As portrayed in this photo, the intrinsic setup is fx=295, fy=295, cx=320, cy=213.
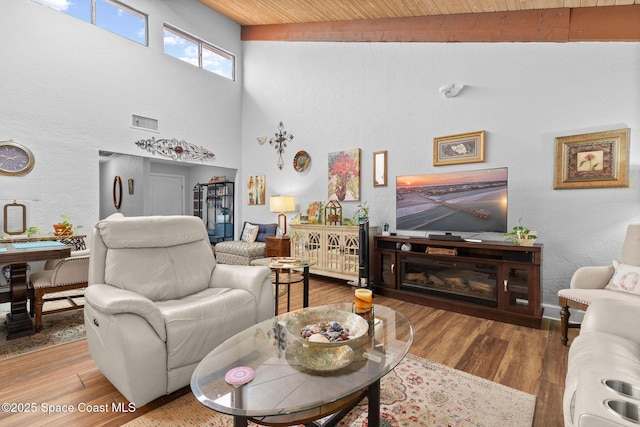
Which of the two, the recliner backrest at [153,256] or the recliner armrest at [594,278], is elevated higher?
the recliner backrest at [153,256]

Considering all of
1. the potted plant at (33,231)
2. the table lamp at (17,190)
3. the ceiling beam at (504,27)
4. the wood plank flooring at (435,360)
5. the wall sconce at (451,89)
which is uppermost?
the ceiling beam at (504,27)

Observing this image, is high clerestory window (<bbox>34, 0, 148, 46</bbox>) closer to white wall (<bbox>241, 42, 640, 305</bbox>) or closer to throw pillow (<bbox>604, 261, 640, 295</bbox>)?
white wall (<bbox>241, 42, 640, 305</bbox>)

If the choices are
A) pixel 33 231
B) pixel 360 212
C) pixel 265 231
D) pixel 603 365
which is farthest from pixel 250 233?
pixel 603 365

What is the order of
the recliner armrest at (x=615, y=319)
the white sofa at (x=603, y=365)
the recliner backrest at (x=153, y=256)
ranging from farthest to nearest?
1. the recliner backrest at (x=153, y=256)
2. the recliner armrest at (x=615, y=319)
3. the white sofa at (x=603, y=365)

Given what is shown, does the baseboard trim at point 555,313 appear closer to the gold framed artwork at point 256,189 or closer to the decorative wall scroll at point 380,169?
the decorative wall scroll at point 380,169

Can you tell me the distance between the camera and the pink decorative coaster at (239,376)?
1.07 m

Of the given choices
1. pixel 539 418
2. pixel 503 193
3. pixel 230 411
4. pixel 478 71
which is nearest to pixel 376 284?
pixel 503 193

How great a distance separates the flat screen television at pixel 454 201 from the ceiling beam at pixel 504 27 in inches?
53.5

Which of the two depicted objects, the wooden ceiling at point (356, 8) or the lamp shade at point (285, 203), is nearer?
the wooden ceiling at point (356, 8)

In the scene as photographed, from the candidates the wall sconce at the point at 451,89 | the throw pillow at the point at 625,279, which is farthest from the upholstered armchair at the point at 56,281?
the throw pillow at the point at 625,279

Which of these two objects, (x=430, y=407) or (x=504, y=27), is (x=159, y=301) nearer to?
(x=430, y=407)

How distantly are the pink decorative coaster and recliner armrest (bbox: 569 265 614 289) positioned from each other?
8.63ft

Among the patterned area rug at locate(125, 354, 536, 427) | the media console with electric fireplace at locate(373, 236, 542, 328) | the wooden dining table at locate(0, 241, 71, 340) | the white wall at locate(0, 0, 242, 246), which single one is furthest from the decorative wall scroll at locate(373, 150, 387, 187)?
the white wall at locate(0, 0, 242, 246)

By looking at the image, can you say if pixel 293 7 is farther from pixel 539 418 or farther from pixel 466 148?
pixel 539 418
